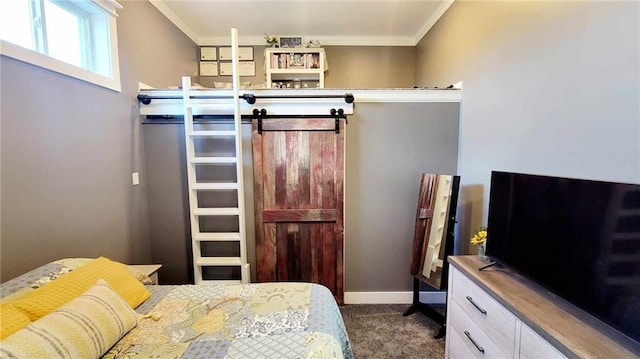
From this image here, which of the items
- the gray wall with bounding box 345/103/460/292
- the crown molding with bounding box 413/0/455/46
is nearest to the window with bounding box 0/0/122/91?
the gray wall with bounding box 345/103/460/292

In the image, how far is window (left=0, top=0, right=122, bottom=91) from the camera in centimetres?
139

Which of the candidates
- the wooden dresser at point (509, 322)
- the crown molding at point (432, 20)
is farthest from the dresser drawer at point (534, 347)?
the crown molding at point (432, 20)

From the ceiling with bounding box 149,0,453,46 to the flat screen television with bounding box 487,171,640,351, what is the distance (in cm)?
226

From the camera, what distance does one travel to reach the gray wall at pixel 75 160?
1.34 m

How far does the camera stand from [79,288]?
1230 mm

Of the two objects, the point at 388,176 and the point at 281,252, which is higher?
the point at 388,176

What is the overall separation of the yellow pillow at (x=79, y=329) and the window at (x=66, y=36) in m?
1.28

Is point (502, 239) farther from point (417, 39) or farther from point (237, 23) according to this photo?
point (237, 23)

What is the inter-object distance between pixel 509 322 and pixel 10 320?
196 cm

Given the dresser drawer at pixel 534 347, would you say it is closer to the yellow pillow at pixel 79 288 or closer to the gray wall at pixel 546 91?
the gray wall at pixel 546 91

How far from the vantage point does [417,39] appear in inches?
136

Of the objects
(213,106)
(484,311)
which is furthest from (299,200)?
(484,311)

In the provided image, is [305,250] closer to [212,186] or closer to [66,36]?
[212,186]

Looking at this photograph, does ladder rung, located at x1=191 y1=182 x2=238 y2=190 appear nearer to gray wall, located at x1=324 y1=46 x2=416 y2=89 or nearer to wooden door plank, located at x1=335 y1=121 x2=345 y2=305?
wooden door plank, located at x1=335 y1=121 x2=345 y2=305
